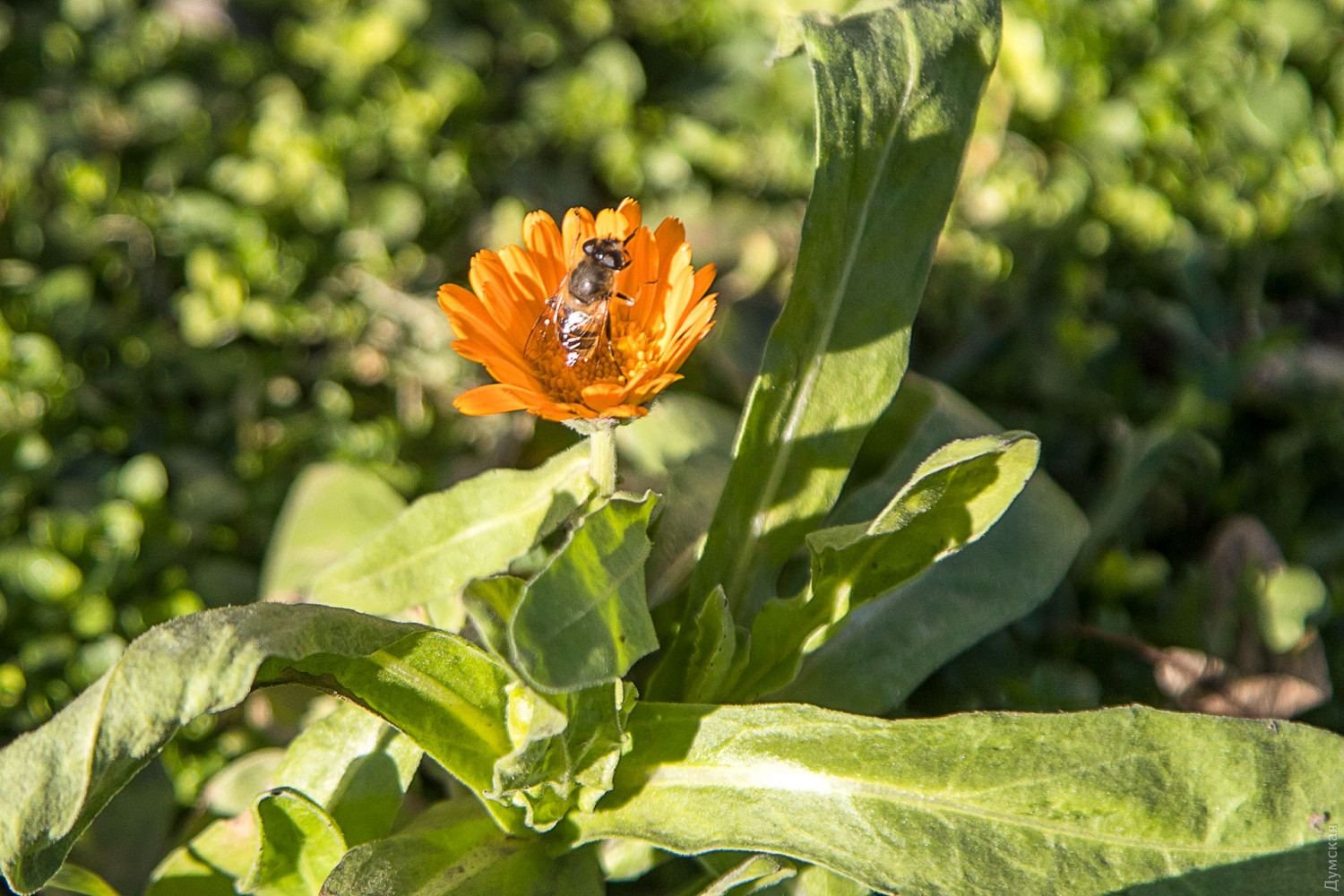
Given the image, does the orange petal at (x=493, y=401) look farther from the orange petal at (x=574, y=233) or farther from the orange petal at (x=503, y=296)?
the orange petal at (x=574, y=233)

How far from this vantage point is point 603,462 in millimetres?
1479

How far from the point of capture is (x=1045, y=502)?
1.90 metres

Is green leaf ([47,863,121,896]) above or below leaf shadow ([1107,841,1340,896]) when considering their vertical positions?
below

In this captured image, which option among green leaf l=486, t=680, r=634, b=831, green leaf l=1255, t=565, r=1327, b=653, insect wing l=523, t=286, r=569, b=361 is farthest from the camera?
green leaf l=1255, t=565, r=1327, b=653

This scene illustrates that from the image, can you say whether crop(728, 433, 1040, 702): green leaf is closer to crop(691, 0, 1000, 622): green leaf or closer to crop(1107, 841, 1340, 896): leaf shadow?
crop(691, 0, 1000, 622): green leaf

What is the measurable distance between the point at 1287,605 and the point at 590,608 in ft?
4.85

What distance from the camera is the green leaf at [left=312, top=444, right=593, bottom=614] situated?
1.62 meters

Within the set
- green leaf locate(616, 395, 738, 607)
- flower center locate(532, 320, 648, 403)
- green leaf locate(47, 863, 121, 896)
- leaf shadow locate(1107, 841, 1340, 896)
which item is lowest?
green leaf locate(47, 863, 121, 896)

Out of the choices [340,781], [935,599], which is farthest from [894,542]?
[340,781]

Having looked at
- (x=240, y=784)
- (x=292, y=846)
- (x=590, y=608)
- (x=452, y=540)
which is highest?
(x=590, y=608)

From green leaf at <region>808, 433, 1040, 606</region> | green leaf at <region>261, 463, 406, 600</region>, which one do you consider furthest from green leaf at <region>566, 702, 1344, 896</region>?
green leaf at <region>261, 463, 406, 600</region>

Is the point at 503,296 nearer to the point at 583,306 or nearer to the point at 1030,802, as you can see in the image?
the point at 583,306

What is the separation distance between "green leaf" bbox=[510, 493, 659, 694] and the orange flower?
0.49 feet

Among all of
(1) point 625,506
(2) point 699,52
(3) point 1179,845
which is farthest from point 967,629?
(2) point 699,52
